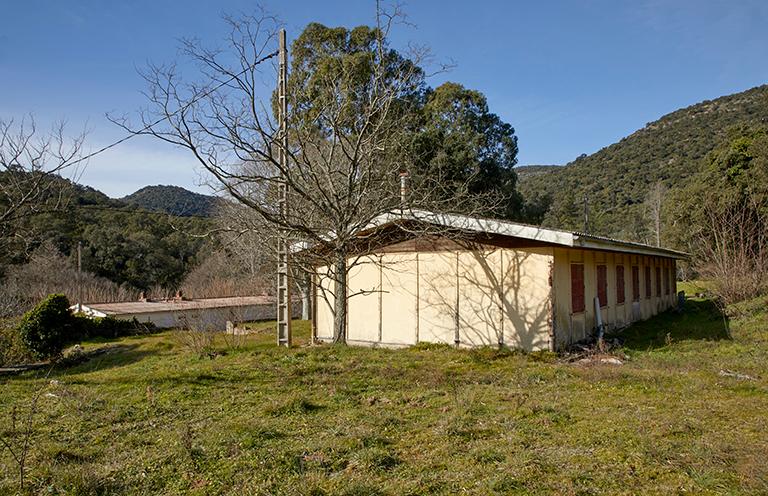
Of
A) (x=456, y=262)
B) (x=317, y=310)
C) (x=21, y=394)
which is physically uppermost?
(x=456, y=262)

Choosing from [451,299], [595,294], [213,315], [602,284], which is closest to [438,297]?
[451,299]

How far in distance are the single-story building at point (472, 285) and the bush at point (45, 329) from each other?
9.02m

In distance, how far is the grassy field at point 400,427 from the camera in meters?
3.94

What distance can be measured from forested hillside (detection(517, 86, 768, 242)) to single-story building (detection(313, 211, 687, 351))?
2926 cm

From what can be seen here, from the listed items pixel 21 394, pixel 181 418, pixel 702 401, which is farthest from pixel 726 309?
pixel 21 394

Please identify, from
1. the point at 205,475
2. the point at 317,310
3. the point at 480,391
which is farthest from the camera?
the point at 317,310

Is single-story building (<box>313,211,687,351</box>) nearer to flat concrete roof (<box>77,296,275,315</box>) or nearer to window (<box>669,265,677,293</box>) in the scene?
window (<box>669,265,677,293</box>)

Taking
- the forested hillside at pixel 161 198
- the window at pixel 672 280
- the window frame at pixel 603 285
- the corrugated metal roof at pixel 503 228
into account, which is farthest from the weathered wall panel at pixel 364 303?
the forested hillside at pixel 161 198

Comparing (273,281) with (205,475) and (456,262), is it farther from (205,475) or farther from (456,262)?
(205,475)

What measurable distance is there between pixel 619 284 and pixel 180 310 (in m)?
15.2

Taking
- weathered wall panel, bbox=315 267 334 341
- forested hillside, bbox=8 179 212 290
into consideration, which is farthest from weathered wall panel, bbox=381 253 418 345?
forested hillside, bbox=8 179 212 290

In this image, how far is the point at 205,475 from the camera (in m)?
4.13

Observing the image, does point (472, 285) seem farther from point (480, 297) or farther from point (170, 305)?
point (170, 305)

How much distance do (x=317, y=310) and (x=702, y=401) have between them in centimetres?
875
